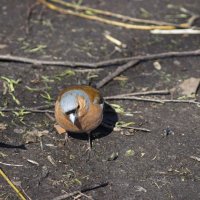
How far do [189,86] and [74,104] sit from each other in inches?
72.8

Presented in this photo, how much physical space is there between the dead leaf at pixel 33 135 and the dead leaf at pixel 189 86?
181 centimetres

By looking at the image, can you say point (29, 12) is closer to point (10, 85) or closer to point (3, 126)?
point (10, 85)

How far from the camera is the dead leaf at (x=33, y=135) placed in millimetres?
5492

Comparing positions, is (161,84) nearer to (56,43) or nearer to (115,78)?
(115,78)

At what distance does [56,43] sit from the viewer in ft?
Answer: 24.0

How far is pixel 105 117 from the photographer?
596 cm

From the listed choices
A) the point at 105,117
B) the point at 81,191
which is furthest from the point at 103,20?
the point at 81,191

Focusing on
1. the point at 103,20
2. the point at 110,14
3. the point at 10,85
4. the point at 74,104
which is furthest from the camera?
the point at 110,14

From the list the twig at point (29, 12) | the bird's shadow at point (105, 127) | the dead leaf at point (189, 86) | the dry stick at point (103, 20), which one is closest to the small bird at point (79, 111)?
the bird's shadow at point (105, 127)

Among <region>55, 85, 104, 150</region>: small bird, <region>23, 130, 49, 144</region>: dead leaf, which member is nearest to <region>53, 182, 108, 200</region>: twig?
<region>55, 85, 104, 150</region>: small bird

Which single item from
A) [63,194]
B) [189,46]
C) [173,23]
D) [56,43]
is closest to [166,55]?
[189,46]

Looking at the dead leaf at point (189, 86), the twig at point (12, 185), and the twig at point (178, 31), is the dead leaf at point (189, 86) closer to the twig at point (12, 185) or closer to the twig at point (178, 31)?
the twig at point (178, 31)

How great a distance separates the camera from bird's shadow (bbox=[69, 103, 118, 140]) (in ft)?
18.7

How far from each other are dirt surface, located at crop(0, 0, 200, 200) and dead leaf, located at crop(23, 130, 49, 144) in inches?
0.7
